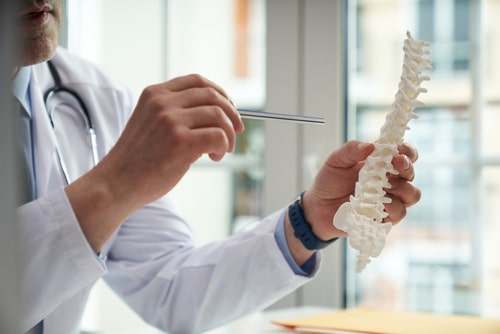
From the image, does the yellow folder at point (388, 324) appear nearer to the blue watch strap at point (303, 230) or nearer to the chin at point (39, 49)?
the blue watch strap at point (303, 230)

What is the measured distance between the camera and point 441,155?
1192 mm

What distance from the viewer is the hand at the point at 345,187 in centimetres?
73

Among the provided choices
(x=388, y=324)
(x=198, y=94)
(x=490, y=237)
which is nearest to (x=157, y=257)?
(x=388, y=324)

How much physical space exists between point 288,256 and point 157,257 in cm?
25

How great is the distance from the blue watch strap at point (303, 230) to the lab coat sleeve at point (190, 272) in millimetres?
40

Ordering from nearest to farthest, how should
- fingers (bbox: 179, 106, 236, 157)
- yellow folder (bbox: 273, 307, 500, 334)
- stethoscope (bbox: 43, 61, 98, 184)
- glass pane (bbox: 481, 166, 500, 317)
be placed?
1. fingers (bbox: 179, 106, 236, 157)
2. yellow folder (bbox: 273, 307, 500, 334)
3. stethoscope (bbox: 43, 61, 98, 184)
4. glass pane (bbox: 481, 166, 500, 317)

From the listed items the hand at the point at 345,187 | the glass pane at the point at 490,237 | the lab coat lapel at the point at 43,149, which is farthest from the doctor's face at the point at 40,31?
the glass pane at the point at 490,237

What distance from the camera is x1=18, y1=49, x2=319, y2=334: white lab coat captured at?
36.5 inches

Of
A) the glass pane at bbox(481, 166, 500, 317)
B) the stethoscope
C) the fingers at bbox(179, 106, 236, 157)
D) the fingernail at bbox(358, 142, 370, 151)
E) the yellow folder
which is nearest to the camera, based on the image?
the fingers at bbox(179, 106, 236, 157)

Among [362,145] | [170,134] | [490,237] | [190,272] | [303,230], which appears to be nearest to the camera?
[170,134]

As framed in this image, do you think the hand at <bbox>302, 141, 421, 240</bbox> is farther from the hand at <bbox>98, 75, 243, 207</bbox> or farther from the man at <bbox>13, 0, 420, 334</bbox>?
the hand at <bbox>98, 75, 243, 207</bbox>

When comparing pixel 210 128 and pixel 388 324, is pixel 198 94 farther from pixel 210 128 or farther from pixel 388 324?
pixel 388 324

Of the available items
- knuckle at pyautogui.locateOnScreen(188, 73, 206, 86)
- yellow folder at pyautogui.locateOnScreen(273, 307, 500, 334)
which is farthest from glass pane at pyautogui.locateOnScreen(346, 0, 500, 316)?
knuckle at pyautogui.locateOnScreen(188, 73, 206, 86)

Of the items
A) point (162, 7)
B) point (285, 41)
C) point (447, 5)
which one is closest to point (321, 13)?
point (285, 41)
